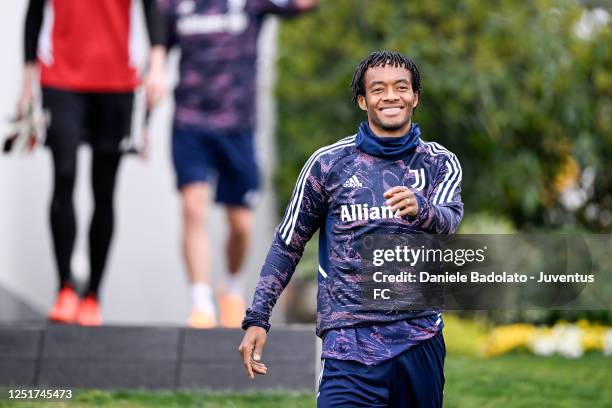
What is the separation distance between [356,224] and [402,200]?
0.94ft

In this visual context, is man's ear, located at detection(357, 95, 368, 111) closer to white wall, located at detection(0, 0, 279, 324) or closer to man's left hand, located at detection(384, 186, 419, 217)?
man's left hand, located at detection(384, 186, 419, 217)

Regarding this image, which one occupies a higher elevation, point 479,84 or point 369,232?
point 479,84

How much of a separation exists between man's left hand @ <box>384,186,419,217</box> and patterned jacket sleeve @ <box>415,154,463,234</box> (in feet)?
0.18

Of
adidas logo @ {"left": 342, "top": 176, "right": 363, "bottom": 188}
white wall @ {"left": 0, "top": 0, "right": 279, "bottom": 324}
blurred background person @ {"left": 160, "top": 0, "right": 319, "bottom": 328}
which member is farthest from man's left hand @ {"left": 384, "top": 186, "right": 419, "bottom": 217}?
white wall @ {"left": 0, "top": 0, "right": 279, "bottom": 324}

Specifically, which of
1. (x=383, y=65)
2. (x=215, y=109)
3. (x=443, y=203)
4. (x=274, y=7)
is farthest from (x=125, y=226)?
(x=443, y=203)

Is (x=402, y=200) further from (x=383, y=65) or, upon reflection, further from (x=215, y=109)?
(x=215, y=109)

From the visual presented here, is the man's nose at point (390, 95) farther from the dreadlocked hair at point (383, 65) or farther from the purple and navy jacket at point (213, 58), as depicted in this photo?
the purple and navy jacket at point (213, 58)

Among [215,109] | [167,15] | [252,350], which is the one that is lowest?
[252,350]

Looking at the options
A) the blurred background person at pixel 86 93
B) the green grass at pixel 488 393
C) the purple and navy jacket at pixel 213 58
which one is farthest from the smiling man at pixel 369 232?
the purple and navy jacket at pixel 213 58

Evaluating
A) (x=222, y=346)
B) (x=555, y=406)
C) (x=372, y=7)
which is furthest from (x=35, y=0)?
(x=372, y=7)

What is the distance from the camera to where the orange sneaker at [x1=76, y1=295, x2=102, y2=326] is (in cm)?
685

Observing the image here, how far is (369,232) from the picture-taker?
3908 millimetres

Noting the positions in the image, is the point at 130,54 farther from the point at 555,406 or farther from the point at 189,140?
the point at 555,406

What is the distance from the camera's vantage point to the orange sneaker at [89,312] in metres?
6.85
